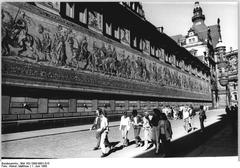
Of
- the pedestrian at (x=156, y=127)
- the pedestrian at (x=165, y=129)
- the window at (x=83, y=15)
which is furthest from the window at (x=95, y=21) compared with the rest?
the pedestrian at (x=165, y=129)

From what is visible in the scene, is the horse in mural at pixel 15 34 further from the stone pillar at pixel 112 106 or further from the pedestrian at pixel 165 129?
the stone pillar at pixel 112 106

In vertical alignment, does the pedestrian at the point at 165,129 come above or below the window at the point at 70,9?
below

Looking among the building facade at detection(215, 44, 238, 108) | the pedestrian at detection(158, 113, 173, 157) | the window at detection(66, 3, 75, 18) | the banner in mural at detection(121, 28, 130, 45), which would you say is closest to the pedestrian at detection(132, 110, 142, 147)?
the pedestrian at detection(158, 113, 173, 157)

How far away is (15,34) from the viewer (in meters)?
7.20

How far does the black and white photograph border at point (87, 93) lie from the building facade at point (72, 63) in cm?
4

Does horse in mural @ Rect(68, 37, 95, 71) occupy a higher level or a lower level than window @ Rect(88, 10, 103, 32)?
lower

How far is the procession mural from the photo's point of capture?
716 cm

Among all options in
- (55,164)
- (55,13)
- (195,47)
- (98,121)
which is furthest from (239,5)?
(195,47)

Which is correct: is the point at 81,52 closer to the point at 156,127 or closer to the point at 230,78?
the point at 156,127

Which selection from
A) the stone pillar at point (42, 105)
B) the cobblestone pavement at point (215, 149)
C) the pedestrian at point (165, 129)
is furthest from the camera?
the stone pillar at point (42, 105)

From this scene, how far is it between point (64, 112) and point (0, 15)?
4.32 metres

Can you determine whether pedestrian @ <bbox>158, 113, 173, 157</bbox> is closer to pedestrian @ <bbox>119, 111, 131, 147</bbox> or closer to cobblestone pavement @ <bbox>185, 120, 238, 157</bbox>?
cobblestone pavement @ <bbox>185, 120, 238, 157</bbox>

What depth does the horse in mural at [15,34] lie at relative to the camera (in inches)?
271

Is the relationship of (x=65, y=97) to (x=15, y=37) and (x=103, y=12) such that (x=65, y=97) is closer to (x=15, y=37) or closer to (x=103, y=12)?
(x=15, y=37)
